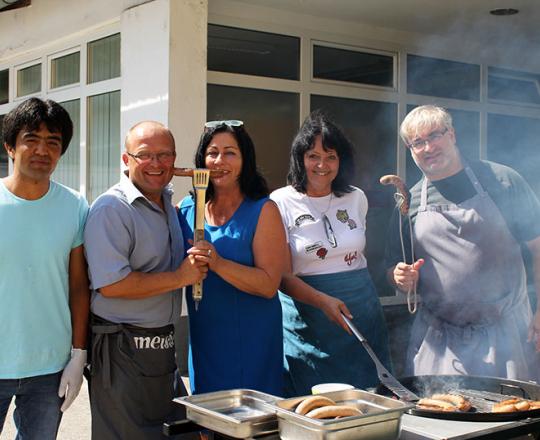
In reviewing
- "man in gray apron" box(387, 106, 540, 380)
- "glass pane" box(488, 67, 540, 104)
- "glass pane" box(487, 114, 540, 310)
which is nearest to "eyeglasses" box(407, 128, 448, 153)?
"man in gray apron" box(387, 106, 540, 380)

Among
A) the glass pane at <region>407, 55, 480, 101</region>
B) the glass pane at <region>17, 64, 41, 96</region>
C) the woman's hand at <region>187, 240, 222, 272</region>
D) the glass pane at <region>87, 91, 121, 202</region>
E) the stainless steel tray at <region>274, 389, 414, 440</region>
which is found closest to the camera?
the stainless steel tray at <region>274, 389, 414, 440</region>

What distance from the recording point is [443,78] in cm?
811

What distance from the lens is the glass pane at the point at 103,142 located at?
277 inches

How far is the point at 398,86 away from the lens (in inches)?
303

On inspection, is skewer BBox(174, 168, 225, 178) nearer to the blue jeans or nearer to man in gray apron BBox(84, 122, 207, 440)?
man in gray apron BBox(84, 122, 207, 440)

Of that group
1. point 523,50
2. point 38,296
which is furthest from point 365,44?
point 38,296

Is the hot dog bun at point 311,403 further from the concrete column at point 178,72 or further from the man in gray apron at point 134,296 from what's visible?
the concrete column at point 178,72

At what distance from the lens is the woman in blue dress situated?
2.76 m

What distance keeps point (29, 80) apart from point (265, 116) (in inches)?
140

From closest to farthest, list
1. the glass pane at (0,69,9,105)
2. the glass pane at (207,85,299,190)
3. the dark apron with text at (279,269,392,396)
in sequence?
the dark apron with text at (279,269,392,396) → the glass pane at (207,85,299,190) → the glass pane at (0,69,9,105)

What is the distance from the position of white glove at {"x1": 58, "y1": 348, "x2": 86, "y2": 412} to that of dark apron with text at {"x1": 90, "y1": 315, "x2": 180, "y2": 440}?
0.05 metres

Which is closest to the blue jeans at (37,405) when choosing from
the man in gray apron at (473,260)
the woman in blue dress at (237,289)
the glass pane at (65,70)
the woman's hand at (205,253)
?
the woman in blue dress at (237,289)

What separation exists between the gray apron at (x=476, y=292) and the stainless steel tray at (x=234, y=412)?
125 cm

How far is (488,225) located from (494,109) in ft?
19.0
